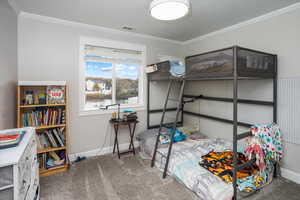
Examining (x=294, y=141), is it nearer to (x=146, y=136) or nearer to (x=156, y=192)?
(x=156, y=192)

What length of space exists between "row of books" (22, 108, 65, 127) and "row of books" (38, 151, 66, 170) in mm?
500

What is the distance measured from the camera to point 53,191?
6.07 ft

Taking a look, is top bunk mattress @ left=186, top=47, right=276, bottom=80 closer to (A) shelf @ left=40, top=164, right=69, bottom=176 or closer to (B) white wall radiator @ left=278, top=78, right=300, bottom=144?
(B) white wall radiator @ left=278, top=78, right=300, bottom=144

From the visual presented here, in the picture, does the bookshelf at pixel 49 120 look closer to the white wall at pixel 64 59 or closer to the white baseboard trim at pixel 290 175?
the white wall at pixel 64 59

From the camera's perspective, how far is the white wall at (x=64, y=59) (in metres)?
2.30

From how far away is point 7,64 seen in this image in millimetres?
1896

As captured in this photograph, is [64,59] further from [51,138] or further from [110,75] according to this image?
[51,138]

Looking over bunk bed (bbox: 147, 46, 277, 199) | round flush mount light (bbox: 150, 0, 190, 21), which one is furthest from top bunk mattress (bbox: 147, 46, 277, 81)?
round flush mount light (bbox: 150, 0, 190, 21)

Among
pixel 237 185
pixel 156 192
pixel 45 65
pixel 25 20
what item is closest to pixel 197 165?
pixel 237 185

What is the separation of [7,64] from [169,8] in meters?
2.15

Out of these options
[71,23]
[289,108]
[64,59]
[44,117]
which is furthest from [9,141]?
[289,108]

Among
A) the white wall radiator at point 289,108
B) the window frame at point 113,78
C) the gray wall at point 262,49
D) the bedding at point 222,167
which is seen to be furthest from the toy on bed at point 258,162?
the window frame at point 113,78

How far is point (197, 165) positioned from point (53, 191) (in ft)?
6.37

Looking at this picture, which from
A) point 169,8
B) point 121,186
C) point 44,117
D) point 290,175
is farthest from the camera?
point 44,117
